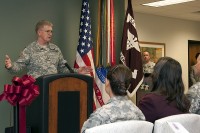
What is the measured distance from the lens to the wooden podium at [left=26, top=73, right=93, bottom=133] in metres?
3.36

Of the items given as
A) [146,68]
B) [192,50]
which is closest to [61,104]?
[146,68]

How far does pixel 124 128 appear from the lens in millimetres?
1785

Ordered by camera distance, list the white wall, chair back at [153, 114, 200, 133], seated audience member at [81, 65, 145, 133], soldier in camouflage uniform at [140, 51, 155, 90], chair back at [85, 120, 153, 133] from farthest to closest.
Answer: the white wall < soldier in camouflage uniform at [140, 51, 155, 90] < seated audience member at [81, 65, 145, 133] < chair back at [153, 114, 200, 133] < chair back at [85, 120, 153, 133]

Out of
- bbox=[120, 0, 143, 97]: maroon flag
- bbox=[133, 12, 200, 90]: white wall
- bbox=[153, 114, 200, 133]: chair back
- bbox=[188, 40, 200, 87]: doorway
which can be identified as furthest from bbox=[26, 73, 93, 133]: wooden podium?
bbox=[188, 40, 200, 87]: doorway

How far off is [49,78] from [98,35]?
1.58 metres

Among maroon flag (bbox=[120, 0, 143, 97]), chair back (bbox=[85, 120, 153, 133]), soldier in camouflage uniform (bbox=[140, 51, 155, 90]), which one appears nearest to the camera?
chair back (bbox=[85, 120, 153, 133])

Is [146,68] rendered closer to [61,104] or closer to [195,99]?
[61,104]

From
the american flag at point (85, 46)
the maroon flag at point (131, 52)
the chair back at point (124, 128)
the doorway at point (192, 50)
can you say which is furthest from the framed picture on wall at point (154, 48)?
the chair back at point (124, 128)

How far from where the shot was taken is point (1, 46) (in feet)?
13.5

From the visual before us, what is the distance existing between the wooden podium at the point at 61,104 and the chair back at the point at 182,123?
1621 mm

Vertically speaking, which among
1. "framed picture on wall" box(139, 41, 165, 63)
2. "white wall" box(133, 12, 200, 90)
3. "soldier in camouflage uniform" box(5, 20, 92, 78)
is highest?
"white wall" box(133, 12, 200, 90)

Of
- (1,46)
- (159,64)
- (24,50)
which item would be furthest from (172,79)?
(1,46)

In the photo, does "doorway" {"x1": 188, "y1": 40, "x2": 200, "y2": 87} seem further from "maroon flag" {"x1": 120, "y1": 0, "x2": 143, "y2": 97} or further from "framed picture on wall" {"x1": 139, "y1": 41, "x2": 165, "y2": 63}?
"maroon flag" {"x1": 120, "y1": 0, "x2": 143, "y2": 97}

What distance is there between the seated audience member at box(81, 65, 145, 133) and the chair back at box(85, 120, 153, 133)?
→ 313 millimetres
